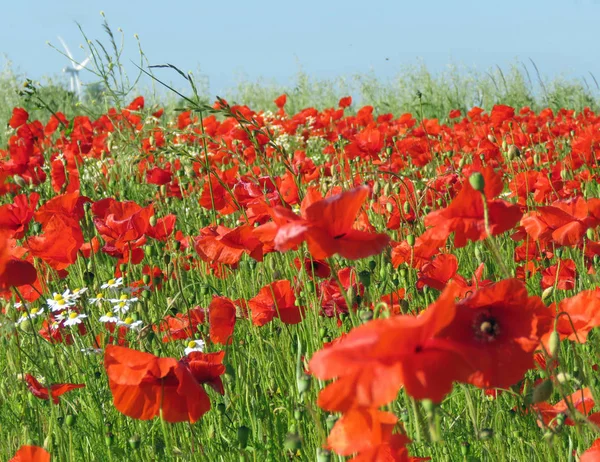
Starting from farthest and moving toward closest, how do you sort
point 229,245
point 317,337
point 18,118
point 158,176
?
point 18,118
point 158,176
point 229,245
point 317,337

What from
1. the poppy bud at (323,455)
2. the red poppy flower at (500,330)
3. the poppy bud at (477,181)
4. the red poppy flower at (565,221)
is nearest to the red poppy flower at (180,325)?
the red poppy flower at (565,221)

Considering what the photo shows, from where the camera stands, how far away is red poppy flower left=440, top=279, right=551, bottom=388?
1144mm

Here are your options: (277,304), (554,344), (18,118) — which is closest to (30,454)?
(554,344)

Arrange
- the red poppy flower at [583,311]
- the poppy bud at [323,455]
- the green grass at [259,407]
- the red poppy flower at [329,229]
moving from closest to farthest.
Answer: the red poppy flower at [329,229]
the poppy bud at [323,455]
the red poppy flower at [583,311]
the green grass at [259,407]

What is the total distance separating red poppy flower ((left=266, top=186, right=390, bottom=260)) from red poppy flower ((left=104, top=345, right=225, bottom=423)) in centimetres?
33

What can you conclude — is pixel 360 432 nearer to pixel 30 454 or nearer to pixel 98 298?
pixel 30 454

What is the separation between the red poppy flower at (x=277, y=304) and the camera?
91.4 inches

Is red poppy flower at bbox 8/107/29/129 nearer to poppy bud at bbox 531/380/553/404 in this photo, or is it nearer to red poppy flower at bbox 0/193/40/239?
red poppy flower at bbox 0/193/40/239

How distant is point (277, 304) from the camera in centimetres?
232

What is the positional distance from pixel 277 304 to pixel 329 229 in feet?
3.26

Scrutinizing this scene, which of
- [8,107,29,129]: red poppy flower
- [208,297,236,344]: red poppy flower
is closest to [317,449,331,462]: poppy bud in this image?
[208,297,236,344]: red poppy flower

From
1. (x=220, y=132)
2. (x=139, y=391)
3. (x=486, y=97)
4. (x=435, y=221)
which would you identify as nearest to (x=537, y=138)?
(x=220, y=132)

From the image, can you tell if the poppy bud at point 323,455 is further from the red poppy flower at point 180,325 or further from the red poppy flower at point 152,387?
the red poppy flower at point 180,325

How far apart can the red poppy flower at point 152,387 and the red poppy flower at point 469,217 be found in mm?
552
